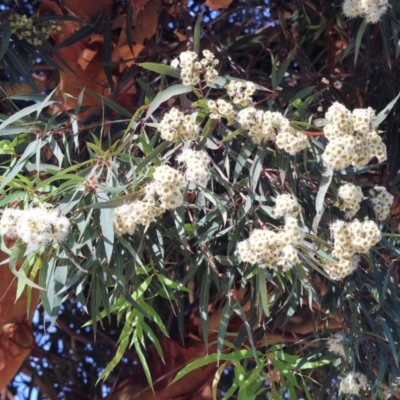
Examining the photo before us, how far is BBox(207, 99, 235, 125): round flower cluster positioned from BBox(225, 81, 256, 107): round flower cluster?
22mm

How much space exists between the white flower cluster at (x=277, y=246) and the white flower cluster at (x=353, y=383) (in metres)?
0.37

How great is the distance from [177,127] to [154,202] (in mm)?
131

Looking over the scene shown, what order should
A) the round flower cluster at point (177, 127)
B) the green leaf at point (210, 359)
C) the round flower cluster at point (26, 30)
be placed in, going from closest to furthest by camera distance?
the round flower cluster at point (177, 127)
the green leaf at point (210, 359)
the round flower cluster at point (26, 30)

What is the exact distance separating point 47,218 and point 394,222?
3.23 feet

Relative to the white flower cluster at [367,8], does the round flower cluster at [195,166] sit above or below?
below

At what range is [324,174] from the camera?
1.31m

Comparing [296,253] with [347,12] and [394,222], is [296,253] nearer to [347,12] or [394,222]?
[347,12]

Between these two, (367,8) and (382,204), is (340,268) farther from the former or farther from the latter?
(367,8)

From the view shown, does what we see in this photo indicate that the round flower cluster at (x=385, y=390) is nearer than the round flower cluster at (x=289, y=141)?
No

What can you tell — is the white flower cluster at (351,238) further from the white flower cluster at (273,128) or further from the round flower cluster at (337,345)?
the round flower cluster at (337,345)

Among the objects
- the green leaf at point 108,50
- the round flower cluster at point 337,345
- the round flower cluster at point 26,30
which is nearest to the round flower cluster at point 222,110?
the round flower cluster at point 337,345

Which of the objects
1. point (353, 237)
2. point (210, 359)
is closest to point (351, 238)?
point (353, 237)

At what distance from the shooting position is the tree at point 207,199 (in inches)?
48.9

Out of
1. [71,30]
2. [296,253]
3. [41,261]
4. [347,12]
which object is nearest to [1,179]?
Answer: [41,261]
